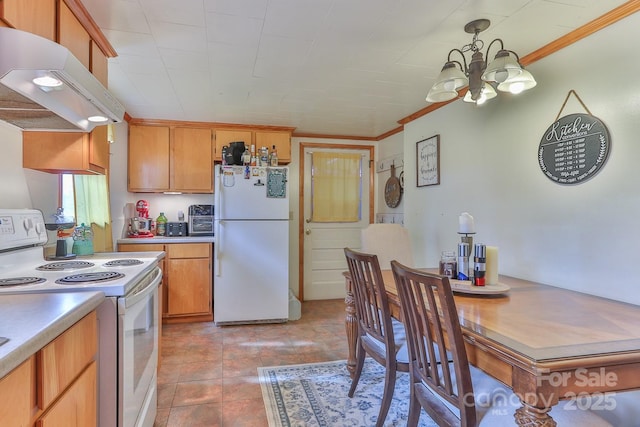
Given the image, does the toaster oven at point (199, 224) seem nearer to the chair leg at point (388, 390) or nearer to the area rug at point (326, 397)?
the area rug at point (326, 397)

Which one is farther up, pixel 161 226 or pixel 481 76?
pixel 481 76

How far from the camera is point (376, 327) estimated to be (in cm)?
194

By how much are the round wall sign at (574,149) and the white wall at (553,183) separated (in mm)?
38

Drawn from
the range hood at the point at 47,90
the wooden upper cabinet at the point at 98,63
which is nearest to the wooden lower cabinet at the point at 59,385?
the range hood at the point at 47,90

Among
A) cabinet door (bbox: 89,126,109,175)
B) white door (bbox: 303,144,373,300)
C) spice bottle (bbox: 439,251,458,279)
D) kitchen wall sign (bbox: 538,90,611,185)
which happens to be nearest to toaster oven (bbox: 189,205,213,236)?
white door (bbox: 303,144,373,300)

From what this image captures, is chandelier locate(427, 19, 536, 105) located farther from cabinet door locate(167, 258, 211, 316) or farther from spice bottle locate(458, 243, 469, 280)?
cabinet door locate(167, 258, 211, 316)

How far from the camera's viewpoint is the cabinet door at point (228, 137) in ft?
12.9

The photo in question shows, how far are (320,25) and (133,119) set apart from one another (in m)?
2.69

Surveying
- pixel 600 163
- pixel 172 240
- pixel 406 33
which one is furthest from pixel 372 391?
pixel 172 240

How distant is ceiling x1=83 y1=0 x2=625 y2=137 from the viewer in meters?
1.75

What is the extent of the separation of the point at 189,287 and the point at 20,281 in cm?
233

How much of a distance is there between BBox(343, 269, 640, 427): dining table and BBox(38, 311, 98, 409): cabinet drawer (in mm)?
1249

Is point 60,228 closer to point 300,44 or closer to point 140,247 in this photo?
point 140,247

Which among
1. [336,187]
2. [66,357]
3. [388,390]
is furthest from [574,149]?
[336,187]
